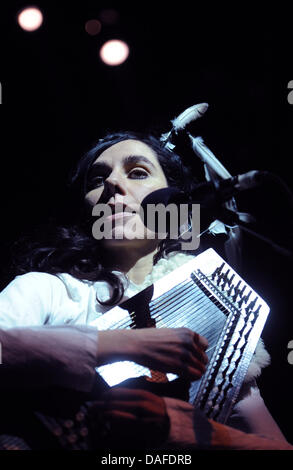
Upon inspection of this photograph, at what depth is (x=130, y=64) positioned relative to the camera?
2.04m

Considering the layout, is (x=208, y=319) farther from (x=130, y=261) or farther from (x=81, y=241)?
(x=81, y=241)

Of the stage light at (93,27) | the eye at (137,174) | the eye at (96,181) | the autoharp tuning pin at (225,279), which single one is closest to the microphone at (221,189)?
the autoharp tuning pin at (225,279)

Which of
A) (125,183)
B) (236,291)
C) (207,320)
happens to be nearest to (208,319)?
(207,320)

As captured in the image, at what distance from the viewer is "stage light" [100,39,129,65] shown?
199 cm

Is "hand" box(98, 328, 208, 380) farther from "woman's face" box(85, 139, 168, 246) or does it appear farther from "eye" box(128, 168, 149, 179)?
"eye" box(128, 168, 149, 179)

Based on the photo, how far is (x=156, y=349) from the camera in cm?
114

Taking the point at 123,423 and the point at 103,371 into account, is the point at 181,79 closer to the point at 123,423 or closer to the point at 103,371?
the point at 103,371

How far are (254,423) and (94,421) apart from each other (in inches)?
32.8

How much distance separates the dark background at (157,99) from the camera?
1912 millimetres

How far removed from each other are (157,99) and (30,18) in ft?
2.52

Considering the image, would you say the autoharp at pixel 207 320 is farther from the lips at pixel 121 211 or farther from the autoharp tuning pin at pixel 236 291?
the lips at pixel 121 211

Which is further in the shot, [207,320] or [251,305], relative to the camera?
[251,305]

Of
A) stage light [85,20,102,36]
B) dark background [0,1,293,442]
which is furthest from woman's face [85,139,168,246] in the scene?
stage light [85,20,102,36]

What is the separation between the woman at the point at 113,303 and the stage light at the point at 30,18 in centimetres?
67
